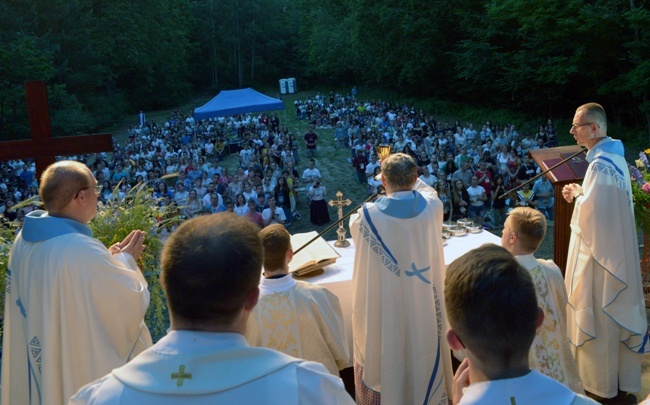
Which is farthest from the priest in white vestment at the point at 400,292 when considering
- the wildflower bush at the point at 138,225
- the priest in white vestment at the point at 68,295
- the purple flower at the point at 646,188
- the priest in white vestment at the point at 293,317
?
the purple flower at the point at 646,188

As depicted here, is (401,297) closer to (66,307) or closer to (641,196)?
(66,307)

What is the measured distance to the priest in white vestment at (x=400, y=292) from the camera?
4.12 meters

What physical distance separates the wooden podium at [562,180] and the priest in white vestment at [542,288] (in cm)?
164

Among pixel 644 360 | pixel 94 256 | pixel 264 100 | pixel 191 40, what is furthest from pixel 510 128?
pixel 191 40

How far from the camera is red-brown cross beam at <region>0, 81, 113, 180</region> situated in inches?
183

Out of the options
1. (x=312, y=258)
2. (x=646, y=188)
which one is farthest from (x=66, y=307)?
(x=646, y=188)

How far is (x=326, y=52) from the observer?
48.8 metres

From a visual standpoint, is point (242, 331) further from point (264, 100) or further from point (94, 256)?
point (264, 100)

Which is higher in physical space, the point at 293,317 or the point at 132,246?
the point at 132,246

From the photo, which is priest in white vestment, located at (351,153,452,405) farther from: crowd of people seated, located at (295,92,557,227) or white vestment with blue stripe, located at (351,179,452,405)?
crowd of people seated, located at (295,92,557,227)

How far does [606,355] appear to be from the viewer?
4.54 meters

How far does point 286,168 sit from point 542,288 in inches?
471

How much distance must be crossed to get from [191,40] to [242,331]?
57.8 m

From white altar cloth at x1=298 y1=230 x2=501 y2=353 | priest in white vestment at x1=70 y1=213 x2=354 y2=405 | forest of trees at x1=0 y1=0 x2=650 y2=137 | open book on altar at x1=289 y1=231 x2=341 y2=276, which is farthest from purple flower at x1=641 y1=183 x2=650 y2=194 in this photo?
forest of trees at x1=0 y1=0 x2=650 y2=137
